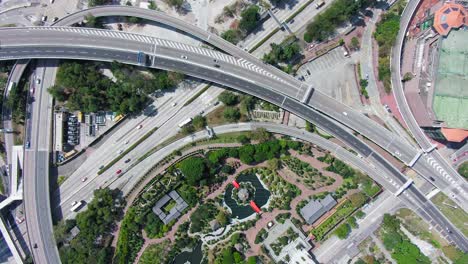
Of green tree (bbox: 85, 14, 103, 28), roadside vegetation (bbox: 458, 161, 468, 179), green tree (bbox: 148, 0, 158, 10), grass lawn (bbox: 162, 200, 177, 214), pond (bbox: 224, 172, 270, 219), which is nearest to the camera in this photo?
green tree (bbox: 85, 14, 103, 28)

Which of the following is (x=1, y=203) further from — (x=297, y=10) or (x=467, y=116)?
(x=467, y=116)

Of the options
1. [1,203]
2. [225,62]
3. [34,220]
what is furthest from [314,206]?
[1,203]

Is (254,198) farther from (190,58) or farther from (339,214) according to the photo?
(190,58)

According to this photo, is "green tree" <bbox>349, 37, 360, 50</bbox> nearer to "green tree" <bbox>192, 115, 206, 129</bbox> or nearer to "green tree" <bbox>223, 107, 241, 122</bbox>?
"green tree" <bbox>223, 107, 241, 122</bbox>

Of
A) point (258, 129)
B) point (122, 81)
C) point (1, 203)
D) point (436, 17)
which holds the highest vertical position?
point (122, 81)

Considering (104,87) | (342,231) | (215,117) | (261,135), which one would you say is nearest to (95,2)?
(104,87)

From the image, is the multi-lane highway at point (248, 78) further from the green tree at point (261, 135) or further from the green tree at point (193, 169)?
the green tree at point (193, 169)

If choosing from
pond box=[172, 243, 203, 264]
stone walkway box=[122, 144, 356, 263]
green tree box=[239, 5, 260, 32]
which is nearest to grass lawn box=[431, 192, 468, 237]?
stone walkway box=[122, 144, 356, 263]
